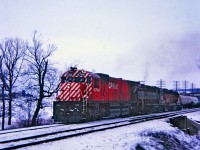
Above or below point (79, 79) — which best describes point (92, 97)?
below

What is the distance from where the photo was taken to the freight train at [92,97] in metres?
18.5

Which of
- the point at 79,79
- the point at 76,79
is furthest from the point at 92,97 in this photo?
the point at 76,79

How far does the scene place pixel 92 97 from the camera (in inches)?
775

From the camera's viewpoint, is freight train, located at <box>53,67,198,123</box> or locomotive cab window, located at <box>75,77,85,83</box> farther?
locomotive cab window, located at <box>75,77,85,83</box>

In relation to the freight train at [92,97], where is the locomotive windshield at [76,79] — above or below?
above

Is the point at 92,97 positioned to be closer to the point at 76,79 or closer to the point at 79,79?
the point at 79,79

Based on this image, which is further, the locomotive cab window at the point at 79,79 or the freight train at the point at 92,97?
the locomotive cab window at the point at 79,79

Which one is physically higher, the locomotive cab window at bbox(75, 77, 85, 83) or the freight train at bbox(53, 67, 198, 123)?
the locomotive cab window at bbox(75, 77, 85, 83)

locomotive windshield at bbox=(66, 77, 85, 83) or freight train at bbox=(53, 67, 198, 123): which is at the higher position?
locomotive windshield at bbox=(66, 77, 85, 83)

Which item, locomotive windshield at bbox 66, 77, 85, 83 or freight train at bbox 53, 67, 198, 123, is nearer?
freight train at bbox 53, 67, 198, 123

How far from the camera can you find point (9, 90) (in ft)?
114

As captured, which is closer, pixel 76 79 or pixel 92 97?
pixel 92 97

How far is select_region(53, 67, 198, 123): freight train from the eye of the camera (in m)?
18.5

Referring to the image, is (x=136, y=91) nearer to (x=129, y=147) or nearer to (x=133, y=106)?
(x=133, y=106)
